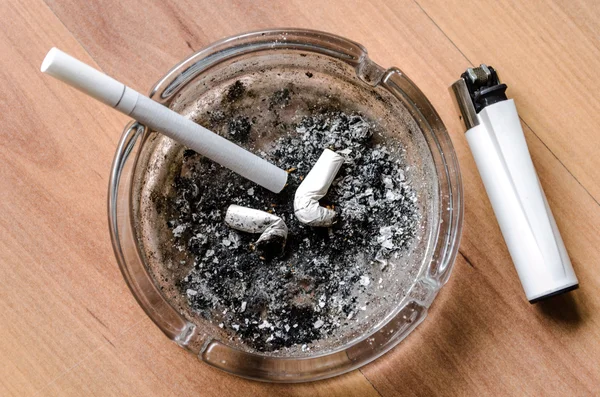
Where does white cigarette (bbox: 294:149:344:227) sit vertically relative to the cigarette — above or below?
above

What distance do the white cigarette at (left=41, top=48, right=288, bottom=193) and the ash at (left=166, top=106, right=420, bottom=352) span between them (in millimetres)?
74

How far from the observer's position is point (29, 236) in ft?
3.04

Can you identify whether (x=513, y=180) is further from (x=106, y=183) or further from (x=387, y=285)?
(x=106, y=183)

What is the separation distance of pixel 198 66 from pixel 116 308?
422mm

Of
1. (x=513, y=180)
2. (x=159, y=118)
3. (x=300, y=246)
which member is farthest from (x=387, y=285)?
(x=159, y=118)

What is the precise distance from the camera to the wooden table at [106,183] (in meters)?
0.92

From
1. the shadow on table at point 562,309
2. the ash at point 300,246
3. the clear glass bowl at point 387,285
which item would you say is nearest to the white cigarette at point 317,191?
the ash at point 300,246

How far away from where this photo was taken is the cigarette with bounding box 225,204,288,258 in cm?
86

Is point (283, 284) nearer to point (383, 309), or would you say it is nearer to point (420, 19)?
point (383, 309)

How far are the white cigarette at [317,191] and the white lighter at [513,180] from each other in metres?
0.23

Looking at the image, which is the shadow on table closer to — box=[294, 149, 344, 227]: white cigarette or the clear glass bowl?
the clear glass bowl

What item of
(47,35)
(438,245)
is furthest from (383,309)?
(47,35)

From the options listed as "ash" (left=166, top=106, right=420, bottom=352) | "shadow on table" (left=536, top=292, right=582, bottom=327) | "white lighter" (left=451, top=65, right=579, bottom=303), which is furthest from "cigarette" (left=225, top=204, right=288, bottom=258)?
"shadow on table" (left=536, top=292, right=582, bottom=327)

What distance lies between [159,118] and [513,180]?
54 cm
